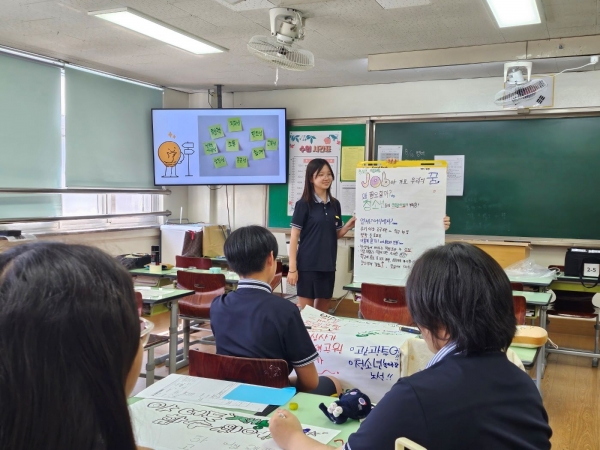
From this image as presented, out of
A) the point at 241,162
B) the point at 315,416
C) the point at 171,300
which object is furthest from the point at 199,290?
the point at 315,416

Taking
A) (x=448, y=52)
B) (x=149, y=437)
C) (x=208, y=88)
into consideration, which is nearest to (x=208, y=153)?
(x=208, y=88)

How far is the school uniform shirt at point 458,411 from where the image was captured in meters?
0.99

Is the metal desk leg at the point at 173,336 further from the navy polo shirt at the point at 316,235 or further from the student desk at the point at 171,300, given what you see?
the navy polo shirt at the point at 316,235

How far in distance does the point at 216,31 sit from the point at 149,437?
339 centimetres

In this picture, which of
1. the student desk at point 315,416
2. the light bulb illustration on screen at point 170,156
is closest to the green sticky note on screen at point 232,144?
the light bulb illustration on screen at point 170,156

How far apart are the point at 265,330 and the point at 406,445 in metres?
1.02

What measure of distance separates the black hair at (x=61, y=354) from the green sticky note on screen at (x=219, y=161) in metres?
5.48

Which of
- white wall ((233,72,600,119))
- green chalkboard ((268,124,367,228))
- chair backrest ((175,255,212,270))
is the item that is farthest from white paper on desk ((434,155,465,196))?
chair backrest ((175,255,212,270))

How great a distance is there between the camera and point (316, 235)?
3943 millimetres

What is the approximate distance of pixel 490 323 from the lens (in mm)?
1112

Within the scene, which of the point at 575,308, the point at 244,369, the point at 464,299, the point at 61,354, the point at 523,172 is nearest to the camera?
the point at 61,354

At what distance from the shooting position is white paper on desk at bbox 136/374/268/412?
1556 mm

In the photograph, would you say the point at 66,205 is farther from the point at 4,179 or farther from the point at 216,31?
the point at 216,31

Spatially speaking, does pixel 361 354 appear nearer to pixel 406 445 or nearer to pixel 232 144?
pixel 406 445
